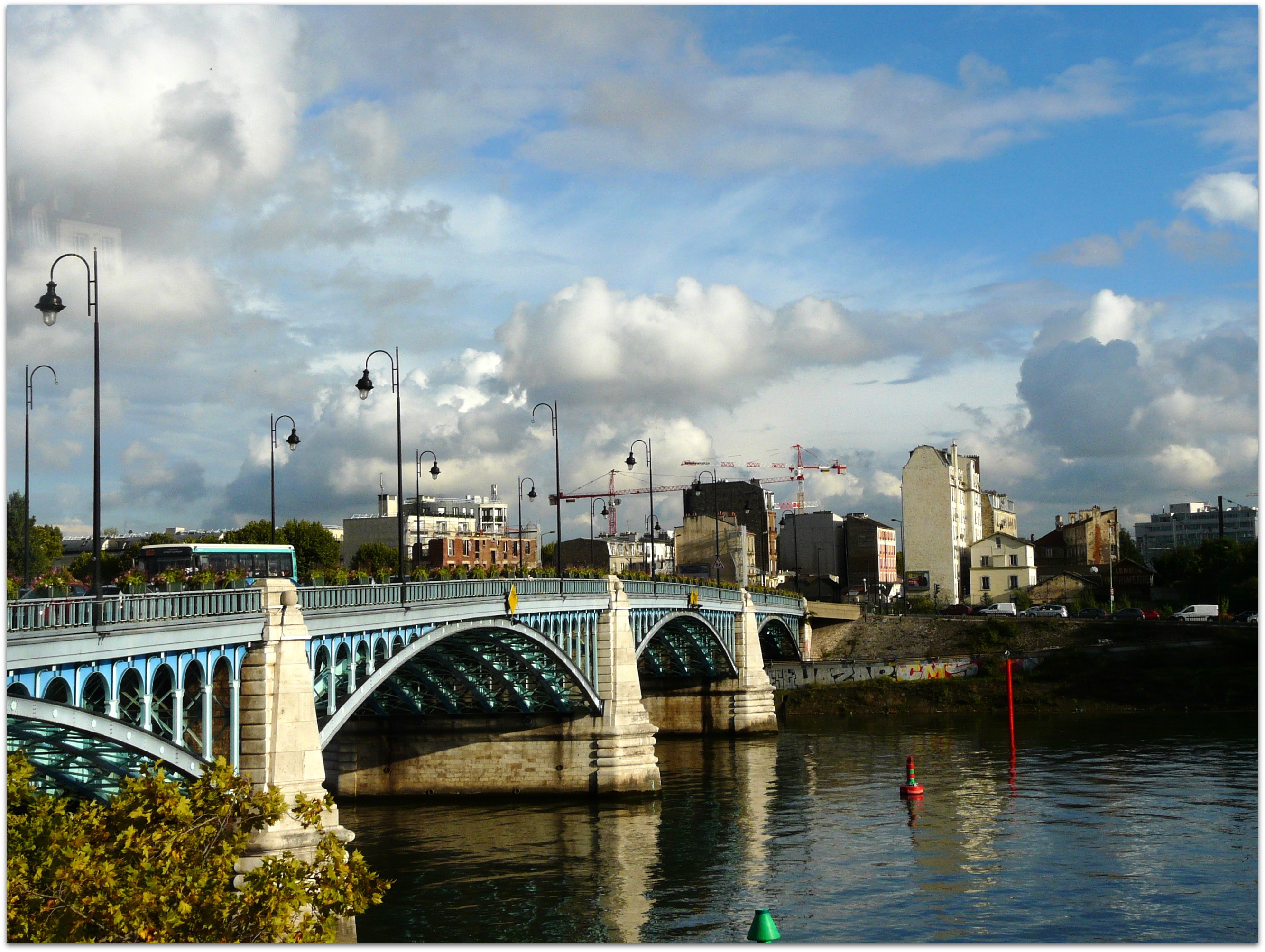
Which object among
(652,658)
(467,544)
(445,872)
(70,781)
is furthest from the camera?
(467,544)

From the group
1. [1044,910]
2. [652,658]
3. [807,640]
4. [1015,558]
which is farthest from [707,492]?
[1044,910]

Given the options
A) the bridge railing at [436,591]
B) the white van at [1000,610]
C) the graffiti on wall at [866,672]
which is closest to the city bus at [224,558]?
the bridge railing at [436,591]

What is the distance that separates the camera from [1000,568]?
5015 inches

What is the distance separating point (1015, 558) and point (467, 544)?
59257 mm

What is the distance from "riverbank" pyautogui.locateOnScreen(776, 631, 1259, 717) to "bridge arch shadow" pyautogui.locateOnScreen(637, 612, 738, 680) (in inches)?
374

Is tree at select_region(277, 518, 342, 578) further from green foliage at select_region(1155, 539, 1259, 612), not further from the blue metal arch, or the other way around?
green foliage at select_region(1155, 539, 1259, 612)

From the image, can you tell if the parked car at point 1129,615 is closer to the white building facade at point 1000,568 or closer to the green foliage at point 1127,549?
the white building facade at point 1000,568

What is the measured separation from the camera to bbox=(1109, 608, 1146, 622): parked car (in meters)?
96.3

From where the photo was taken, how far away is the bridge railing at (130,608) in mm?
22109

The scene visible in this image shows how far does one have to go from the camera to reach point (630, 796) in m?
54.4

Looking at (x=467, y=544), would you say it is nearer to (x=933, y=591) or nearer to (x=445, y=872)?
(x=933, y=591)

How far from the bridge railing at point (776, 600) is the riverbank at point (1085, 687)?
6944 mm

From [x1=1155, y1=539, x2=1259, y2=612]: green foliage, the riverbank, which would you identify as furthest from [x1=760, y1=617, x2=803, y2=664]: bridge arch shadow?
[x1=1155, y1=539, x2=1259, y2=612]: green foliage

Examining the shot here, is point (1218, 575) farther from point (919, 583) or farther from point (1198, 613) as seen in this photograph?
point (919, 583)
